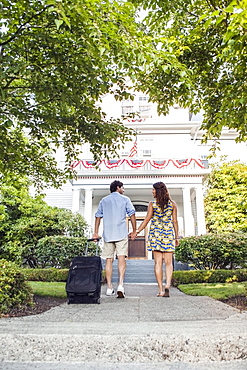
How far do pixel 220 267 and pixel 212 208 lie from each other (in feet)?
22.3

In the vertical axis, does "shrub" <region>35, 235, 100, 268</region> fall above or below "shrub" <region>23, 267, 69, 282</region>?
above

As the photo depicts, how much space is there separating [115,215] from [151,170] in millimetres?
10287

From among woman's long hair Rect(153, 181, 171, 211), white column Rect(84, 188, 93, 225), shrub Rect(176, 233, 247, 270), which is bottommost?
shrub Rect(176, 233, 247, 270)

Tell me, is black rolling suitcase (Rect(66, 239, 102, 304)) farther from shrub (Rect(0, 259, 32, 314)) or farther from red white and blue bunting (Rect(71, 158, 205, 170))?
red white and blue bunting (Rect(71, 158, 205, 170))

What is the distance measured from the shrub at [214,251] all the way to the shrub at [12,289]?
19.6 feet

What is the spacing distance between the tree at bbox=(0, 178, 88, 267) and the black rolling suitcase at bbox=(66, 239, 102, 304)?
6809 mm

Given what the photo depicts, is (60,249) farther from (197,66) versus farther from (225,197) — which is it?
(225,197)

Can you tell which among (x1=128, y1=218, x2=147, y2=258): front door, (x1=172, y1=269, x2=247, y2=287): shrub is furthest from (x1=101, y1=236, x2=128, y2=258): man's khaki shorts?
(x1=128, y1=218, x2=147, y2=258): front door

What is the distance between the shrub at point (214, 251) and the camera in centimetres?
857

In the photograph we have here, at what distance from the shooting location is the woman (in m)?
4.96

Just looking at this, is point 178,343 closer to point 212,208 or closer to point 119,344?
point 119,344

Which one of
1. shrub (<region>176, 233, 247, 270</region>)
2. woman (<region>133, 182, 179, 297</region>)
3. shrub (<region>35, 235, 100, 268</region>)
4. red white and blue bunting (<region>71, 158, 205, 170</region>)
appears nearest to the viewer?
woman (<region>133, 182, 179, 297</region>)

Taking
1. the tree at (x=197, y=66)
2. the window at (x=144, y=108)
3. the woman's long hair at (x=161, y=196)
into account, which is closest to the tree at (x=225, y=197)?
the window at (x=144, y=108)

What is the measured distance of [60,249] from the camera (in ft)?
31.3
